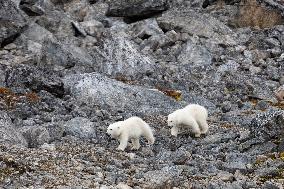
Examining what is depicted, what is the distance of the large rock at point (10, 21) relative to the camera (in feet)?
120

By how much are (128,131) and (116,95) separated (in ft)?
26.9

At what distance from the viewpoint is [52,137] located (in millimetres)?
17312

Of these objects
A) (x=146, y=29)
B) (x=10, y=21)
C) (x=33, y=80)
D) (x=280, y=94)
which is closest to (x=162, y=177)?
(x=33, y=80)

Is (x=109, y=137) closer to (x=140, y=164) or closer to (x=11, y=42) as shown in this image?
(x=140, y=164)

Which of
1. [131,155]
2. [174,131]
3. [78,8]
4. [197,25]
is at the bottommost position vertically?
[78,8]

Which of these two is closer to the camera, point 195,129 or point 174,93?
point 195,129

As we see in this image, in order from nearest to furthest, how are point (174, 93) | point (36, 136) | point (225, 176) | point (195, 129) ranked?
point (225, 176), point (36, 136), point (195, 129), point (174, 93)

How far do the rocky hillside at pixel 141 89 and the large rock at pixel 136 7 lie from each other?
0.26ft

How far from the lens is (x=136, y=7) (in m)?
44.2

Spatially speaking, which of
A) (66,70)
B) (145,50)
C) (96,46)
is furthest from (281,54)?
(66,70)

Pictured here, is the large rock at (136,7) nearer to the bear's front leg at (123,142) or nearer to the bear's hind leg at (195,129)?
the bear's hind leg at (195,129)

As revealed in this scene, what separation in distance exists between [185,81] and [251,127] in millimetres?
13810

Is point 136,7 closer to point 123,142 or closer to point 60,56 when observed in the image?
point 60,56

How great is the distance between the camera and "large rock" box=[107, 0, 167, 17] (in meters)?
44.1
